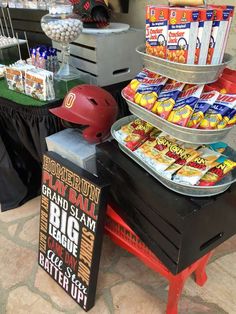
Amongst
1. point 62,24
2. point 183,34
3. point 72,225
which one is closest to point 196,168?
point 183,34

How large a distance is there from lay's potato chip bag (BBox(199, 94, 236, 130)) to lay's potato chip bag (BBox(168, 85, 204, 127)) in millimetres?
44

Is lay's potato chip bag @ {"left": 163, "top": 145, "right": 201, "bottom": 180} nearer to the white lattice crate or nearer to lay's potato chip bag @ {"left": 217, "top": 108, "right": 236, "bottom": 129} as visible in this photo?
lay's potato chip bag @ {"left": 217, "top": 108, "right": 236, "bottom": 129}

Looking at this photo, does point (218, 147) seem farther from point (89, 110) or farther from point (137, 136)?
point (89, 110)

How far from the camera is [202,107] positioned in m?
0.80

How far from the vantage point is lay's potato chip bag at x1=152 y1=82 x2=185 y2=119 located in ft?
2.75

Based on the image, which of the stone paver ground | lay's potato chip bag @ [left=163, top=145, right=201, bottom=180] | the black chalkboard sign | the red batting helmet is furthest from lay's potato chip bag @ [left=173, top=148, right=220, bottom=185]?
the stone paver ground

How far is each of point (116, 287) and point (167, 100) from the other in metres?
0.82

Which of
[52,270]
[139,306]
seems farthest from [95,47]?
[139,306]

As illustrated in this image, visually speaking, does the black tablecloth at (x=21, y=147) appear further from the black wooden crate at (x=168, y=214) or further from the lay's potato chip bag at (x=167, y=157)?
the lay's potato chip bag at (x=167, y=157)

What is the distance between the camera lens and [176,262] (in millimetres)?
883

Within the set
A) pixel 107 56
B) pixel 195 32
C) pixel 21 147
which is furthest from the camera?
pixel 21 147

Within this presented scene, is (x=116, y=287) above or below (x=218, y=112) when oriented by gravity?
below

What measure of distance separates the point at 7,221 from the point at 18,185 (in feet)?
0.66

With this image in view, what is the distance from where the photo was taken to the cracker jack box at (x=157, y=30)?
2.61ft
